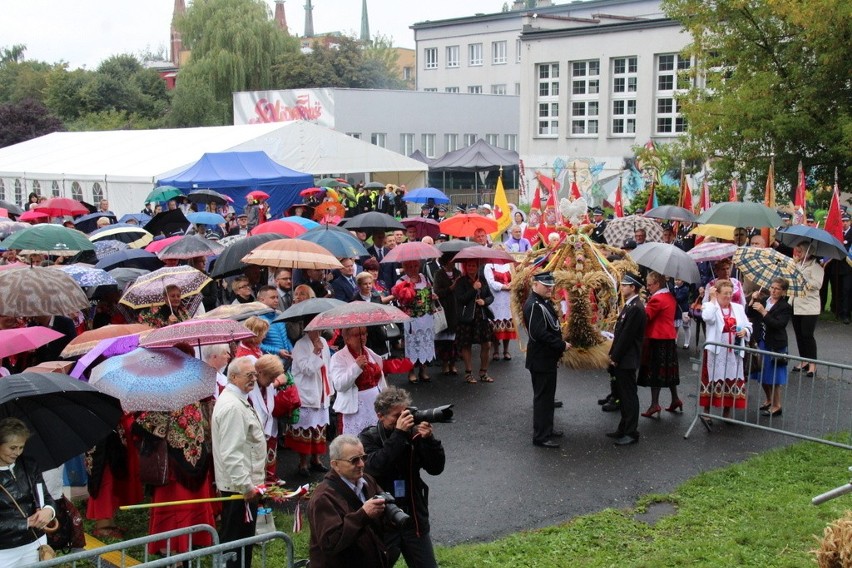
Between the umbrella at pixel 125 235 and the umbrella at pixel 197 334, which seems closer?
the umbrella at pixel 197 334

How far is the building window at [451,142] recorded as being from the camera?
50.7 metres

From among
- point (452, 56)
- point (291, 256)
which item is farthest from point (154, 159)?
point (452, 56)

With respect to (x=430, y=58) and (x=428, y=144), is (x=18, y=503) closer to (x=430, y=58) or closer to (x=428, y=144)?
(x=428, y=144)

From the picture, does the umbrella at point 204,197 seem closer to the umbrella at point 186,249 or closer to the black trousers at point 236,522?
the umbrella at point 186,249

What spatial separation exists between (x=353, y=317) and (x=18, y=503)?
10.5ft

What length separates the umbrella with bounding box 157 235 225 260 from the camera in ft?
35.0

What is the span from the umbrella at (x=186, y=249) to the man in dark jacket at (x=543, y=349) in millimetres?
3923

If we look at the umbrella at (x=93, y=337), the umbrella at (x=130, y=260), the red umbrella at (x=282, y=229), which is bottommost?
the umbrella at (x=93, y=337)

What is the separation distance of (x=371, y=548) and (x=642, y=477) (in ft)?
13.9

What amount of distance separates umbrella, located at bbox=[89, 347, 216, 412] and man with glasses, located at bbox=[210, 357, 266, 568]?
175mm

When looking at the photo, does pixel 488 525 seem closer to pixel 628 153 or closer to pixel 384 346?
pixel 384 346

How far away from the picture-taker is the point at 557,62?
4162 cm

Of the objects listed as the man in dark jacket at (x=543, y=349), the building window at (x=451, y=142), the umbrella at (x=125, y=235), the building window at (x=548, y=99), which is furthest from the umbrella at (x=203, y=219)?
the building window at (x=451, y=142)

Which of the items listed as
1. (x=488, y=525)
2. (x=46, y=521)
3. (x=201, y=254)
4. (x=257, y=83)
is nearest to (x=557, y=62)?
(x=257, y=83)
